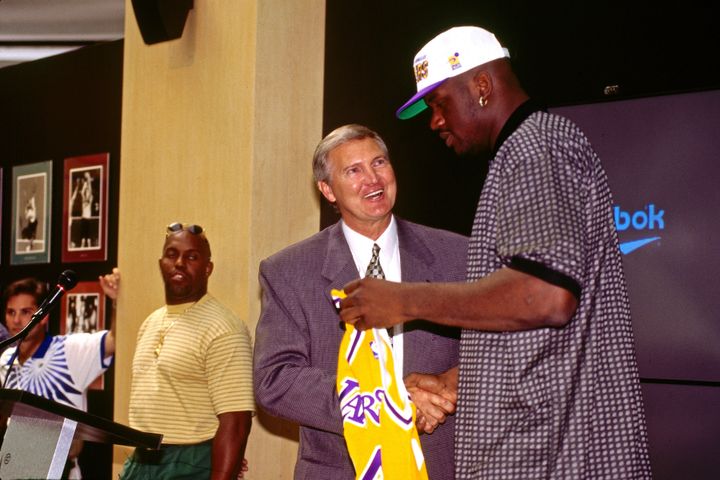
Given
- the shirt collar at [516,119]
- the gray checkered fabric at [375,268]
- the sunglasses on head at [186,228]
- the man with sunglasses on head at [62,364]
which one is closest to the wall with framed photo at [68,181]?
the man with sunglasses on head at [62,364]

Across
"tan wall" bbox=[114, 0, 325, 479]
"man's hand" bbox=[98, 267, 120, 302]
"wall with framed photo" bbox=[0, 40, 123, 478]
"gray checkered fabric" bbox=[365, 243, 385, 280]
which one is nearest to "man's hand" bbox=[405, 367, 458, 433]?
"gray checkered fabric" bbox=[365, 243, 385, 280]

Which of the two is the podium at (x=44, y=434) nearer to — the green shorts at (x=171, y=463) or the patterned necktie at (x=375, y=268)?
the patterned necktie at (x=375, y=268)

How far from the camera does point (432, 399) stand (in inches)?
88.4

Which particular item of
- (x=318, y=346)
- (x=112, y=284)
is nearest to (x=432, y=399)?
(x=318, y=346)

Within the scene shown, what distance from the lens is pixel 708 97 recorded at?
3.20 m

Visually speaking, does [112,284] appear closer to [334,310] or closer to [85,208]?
[85,208]

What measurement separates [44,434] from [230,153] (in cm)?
275

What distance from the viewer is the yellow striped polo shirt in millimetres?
3729

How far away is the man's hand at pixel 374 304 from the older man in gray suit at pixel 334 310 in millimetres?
486

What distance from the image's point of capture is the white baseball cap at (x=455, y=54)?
6.22ft

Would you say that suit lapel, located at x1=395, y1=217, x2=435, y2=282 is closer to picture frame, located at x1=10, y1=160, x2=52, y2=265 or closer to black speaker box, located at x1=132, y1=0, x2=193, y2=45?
black speaker box, located at x1=132, y1=0, x2=193, y2=45

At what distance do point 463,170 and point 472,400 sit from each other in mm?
2189

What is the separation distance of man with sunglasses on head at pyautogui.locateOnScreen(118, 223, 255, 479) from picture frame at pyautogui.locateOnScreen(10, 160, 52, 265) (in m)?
2.77

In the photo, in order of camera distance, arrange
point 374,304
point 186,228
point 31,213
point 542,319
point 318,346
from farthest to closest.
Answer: point 31,213 → point 186,228 → point 318,346 → point 374,304 → point 542,319
